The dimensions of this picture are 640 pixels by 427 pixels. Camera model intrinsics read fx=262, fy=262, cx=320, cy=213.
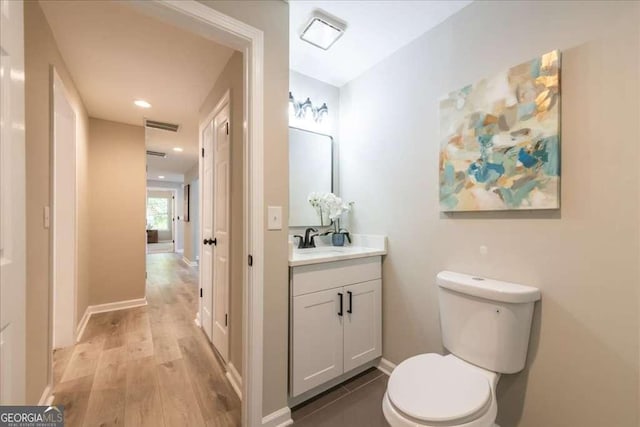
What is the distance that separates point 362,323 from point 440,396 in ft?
2.63

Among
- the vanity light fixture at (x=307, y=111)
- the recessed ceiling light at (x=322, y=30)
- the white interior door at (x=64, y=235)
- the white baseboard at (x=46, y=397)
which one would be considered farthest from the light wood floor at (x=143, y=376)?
the recessed ceiling light at (x=322, y=30)

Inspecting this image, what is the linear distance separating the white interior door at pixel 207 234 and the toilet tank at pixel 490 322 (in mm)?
1960

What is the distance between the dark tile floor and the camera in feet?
4.83

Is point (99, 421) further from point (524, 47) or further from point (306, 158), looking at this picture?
point (524, 47)

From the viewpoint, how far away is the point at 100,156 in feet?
10.1

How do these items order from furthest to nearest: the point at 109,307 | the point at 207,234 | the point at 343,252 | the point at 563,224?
the point at 109,307 → the point at 207,234 → the point at 343,252 → the point at 563,224

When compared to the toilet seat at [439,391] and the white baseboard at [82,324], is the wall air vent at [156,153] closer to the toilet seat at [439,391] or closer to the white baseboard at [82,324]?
the white baseboard at [82,324]

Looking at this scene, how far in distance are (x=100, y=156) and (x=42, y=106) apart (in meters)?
1.91

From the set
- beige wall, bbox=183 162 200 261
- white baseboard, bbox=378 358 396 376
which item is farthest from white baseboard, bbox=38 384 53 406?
beige wall, bbox=183 162 200 261

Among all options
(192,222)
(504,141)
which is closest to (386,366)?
(504,141)

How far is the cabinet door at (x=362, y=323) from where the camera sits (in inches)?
68.1

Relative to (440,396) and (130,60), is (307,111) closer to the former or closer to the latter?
(130,60)

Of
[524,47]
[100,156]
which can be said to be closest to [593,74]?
[524,47]

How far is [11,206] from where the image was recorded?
0.75 m
